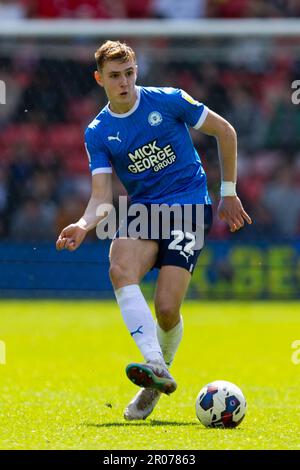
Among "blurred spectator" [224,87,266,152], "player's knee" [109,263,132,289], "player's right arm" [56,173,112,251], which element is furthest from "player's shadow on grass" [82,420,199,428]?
"blurred spectator" [224,87,266,152]

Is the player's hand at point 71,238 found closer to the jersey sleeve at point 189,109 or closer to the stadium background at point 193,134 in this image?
the jersey sleeve at point 189,109

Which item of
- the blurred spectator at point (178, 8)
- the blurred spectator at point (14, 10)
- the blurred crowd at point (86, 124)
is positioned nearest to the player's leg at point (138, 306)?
the blurred crowd at point (86, 124)

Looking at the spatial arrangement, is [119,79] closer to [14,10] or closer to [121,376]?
[121,376]

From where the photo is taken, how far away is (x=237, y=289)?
15297 millimetres

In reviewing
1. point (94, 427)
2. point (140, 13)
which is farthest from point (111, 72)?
point (140, 13)

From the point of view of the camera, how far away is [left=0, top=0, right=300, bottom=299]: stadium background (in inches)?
586

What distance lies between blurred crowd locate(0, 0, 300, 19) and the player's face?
961cm

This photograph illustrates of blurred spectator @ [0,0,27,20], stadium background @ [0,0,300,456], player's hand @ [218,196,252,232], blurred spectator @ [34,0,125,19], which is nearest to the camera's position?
player's hand @ [218,196,252,232]

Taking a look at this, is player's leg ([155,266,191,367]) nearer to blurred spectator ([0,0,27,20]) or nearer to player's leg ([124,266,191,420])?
player's leg ([124,266,191,420])

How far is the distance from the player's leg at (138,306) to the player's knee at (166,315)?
177mm

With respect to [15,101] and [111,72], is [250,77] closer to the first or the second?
[15,101]

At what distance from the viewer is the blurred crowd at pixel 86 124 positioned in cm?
1556

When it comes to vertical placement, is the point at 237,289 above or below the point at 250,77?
below
